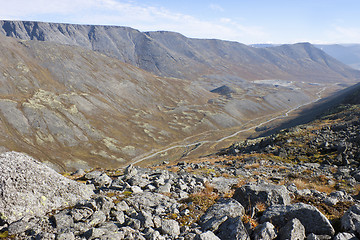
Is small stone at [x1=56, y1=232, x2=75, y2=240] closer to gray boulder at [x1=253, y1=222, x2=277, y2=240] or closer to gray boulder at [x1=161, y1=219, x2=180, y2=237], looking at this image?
gray boulder at [x1=161, y1=219, x2=180, y2=237]

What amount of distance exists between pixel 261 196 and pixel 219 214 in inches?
126

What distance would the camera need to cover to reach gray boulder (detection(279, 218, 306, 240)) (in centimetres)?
840

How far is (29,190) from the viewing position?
10523mm

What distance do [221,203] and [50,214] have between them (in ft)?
27.1

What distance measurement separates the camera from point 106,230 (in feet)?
30.2

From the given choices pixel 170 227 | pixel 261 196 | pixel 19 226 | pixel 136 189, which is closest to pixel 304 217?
pixel 261 196

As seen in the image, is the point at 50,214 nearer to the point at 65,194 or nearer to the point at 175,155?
the point at 65,194

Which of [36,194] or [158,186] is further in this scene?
[158,186]

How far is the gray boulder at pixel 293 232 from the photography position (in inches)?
331

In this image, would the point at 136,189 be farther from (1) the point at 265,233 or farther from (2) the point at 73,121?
(2) the point at 73,121

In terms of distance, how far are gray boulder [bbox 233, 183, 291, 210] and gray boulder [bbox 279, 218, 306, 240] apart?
326cm

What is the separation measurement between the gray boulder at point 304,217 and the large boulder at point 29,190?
970 centimetres

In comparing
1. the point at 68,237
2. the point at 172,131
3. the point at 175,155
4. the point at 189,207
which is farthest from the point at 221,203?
the point at 172,131

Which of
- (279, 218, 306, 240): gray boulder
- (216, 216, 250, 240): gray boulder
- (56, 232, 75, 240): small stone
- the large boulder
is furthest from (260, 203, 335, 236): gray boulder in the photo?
the large boulder
